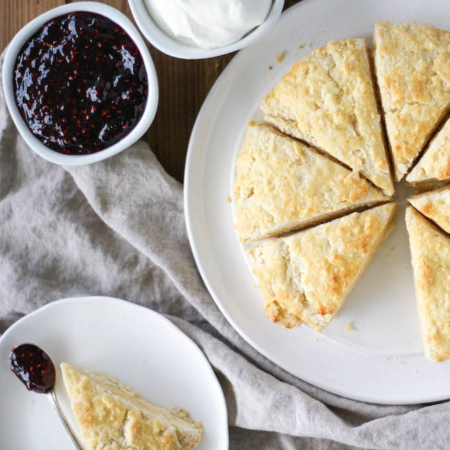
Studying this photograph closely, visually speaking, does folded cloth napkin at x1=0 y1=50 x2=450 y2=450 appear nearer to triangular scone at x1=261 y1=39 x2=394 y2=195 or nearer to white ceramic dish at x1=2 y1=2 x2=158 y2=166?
white ceramic dish at x1=2 y1=2 x2=158 y2=166

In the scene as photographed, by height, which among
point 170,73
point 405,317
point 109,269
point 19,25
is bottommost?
point 405,317

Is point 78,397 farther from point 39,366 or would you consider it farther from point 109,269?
point 109,269

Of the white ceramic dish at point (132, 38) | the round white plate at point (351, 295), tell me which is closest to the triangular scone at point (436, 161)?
the round white plate at point (351, 295)

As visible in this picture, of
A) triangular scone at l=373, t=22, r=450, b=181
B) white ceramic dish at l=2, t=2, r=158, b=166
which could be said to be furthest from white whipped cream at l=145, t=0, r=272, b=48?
triangular scone at l=373, t=22, r=450, b=181

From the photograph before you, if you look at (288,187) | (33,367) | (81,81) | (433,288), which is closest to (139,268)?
(33,367)

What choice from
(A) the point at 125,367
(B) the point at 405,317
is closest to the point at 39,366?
(A) the point at 125,367

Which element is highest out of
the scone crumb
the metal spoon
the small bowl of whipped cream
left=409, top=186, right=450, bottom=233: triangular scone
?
the small bowl of whipped cream
